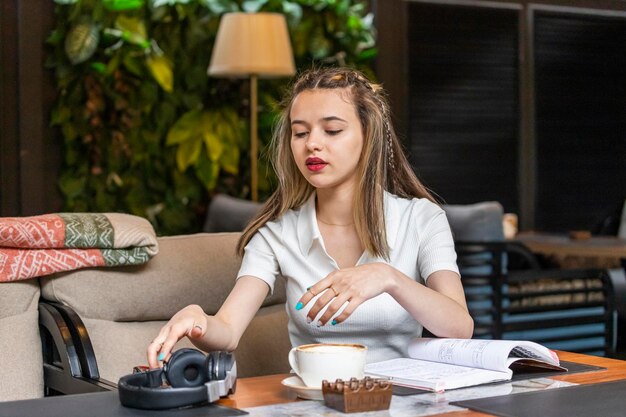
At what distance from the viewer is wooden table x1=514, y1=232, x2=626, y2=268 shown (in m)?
4.62

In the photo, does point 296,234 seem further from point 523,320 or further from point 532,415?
point 523,320

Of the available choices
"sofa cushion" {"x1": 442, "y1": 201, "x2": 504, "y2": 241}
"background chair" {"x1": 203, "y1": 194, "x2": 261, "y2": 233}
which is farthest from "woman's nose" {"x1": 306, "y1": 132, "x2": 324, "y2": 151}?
"background chair" {"x1": 203, "y1": 194, "x2": 261, "y2": 233}

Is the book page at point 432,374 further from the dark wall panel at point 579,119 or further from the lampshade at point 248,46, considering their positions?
the dark wall panel at point 579,119

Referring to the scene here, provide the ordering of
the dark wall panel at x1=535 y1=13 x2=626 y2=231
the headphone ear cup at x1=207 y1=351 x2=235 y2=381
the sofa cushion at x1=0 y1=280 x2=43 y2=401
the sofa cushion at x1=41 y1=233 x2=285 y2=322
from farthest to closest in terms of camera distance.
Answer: the dark wall panel at x1=535 y1=13 x2=626 y2=231
the sofa cushion at x1=41 y1=233 x2=285 y2=322
the sofa cushion at x1=0 y1=280 x2=43 y2=401
the headphone ear cup at x1=207 y1=351 x2=235 y2=381

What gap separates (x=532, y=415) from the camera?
4.47 feet

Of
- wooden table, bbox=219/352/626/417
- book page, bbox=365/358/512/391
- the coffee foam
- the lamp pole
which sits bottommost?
wooden table, bbox=219/352/626/417

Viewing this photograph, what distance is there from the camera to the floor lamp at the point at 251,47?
17.8ft

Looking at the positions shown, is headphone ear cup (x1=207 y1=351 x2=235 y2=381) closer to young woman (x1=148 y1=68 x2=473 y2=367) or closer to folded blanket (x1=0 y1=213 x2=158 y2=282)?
young woman (x1=148 y1=68 x2=473 y2=367)

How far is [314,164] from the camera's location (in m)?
2.00

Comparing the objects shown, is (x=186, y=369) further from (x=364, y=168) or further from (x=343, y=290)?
(x=364, y=168)

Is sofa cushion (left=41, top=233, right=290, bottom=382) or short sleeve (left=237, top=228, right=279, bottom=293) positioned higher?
short sleeve (left=237, top=228, right=279, bottom=293)

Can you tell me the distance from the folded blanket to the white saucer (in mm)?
905

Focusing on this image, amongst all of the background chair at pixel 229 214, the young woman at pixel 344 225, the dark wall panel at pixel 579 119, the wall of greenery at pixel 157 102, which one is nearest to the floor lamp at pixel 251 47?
the wall of greenery at pixel 157 102

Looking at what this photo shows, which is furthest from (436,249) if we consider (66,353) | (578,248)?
(578,248)
